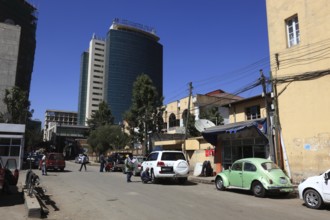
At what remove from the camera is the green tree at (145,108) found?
121ft

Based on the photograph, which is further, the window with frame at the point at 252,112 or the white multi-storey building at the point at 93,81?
the white multi-storey building at the point at 93,81

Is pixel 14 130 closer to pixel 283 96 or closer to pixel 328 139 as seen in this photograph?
pixel 283 96

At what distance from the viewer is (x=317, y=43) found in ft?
58.7

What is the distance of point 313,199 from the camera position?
36.7ft

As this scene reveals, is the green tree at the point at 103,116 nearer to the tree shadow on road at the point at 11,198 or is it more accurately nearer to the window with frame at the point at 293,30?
the window with frame at the point at 293,30

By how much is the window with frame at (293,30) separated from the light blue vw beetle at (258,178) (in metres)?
8.43

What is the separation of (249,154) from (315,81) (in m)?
7.07

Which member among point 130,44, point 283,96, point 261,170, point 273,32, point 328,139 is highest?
point 130,44

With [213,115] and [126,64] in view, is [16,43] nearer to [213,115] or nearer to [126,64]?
[213,115]

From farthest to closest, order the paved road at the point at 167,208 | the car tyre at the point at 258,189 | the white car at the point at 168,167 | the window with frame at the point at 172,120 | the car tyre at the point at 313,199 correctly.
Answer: the window with frame at the point at 172,120 → the white car at the point at 168,167 → the car tyre at the point at 258,189 → the car tyre at the point at 313,199 → the paved road at the point at 167,208

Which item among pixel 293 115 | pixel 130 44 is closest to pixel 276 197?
pixel 293 115

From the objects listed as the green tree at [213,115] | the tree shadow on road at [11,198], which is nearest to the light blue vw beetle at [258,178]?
the tree shadow on road at [11,198]

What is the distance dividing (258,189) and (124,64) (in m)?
129

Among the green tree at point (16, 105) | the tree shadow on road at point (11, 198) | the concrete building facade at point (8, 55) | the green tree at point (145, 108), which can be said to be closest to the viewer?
the tree shadow on road at point (11, 198)
